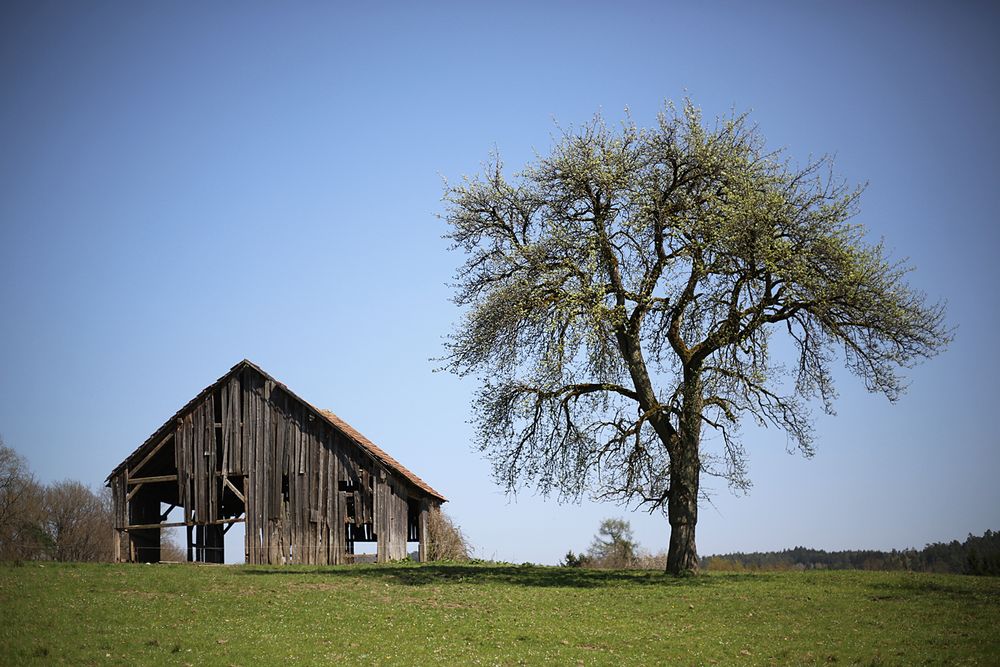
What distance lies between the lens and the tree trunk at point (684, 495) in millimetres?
35000

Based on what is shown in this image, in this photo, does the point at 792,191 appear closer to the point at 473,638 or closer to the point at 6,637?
the point at 473,638

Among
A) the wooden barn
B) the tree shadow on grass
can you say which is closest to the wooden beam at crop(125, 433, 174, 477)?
the wooden barn

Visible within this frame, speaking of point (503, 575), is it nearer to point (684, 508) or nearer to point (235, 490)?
point (684, 508)

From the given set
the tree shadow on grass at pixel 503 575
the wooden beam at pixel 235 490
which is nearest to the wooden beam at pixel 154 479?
the wooden beam at pixel 235 490

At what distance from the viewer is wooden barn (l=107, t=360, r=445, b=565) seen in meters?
44.2

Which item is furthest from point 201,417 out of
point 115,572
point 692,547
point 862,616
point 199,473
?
point 862,616

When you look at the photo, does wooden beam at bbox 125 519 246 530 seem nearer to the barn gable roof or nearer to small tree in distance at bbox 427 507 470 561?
the barn gable roof

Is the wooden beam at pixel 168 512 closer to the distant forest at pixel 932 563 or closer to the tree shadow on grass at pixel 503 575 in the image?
the tree shadow on grass at pixel 503 575

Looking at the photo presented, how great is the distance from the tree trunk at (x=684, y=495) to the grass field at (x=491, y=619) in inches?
44.5

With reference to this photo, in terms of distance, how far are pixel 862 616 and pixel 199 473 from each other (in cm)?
3143

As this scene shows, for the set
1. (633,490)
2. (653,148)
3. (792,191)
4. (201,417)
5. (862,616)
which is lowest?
(862,616)

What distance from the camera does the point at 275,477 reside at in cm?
4469

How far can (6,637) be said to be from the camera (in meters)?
22.8

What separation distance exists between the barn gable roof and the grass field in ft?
31.2
